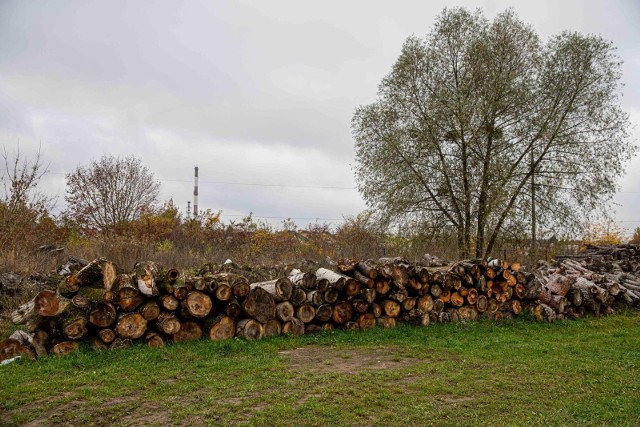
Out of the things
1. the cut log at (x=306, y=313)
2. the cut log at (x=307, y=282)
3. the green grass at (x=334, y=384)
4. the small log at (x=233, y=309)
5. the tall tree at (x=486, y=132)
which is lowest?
the green grass at (x=334, y=384)

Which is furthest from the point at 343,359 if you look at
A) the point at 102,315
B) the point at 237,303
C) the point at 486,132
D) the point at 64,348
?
the point at 486,132

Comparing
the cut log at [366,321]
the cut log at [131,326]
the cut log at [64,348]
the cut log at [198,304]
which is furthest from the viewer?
the cut log at [366,321]

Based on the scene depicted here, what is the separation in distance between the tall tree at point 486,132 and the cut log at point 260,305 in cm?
1101

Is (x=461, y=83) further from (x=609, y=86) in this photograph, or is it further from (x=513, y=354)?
(x=513, y=354)

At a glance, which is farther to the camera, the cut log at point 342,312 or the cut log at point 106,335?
the cut log at point 342,312

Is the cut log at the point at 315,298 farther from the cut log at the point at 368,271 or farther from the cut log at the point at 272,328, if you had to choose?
the cut log at the point at 368,271

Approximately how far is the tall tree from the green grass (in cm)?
1050

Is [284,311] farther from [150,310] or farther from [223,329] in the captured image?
[150,310]

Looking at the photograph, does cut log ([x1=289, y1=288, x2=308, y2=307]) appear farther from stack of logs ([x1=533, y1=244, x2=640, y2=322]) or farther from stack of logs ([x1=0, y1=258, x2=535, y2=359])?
stack of logs ([x1=533, y1=244, x2=640, y2=322])

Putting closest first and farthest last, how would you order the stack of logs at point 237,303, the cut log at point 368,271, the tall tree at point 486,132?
1. the stack of logs at point 237,303
2. the cut log at point 368,271
3. the tall tree at point 486,132

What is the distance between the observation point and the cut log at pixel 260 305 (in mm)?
8508

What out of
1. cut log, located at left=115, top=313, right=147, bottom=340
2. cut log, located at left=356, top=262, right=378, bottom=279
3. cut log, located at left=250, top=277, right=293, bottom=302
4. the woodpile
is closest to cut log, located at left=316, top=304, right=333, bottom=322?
the woodpile

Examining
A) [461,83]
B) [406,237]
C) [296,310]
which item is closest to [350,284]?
[296,310]

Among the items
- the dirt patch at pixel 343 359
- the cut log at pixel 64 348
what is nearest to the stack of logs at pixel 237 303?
the cut log at pixel 64 348
